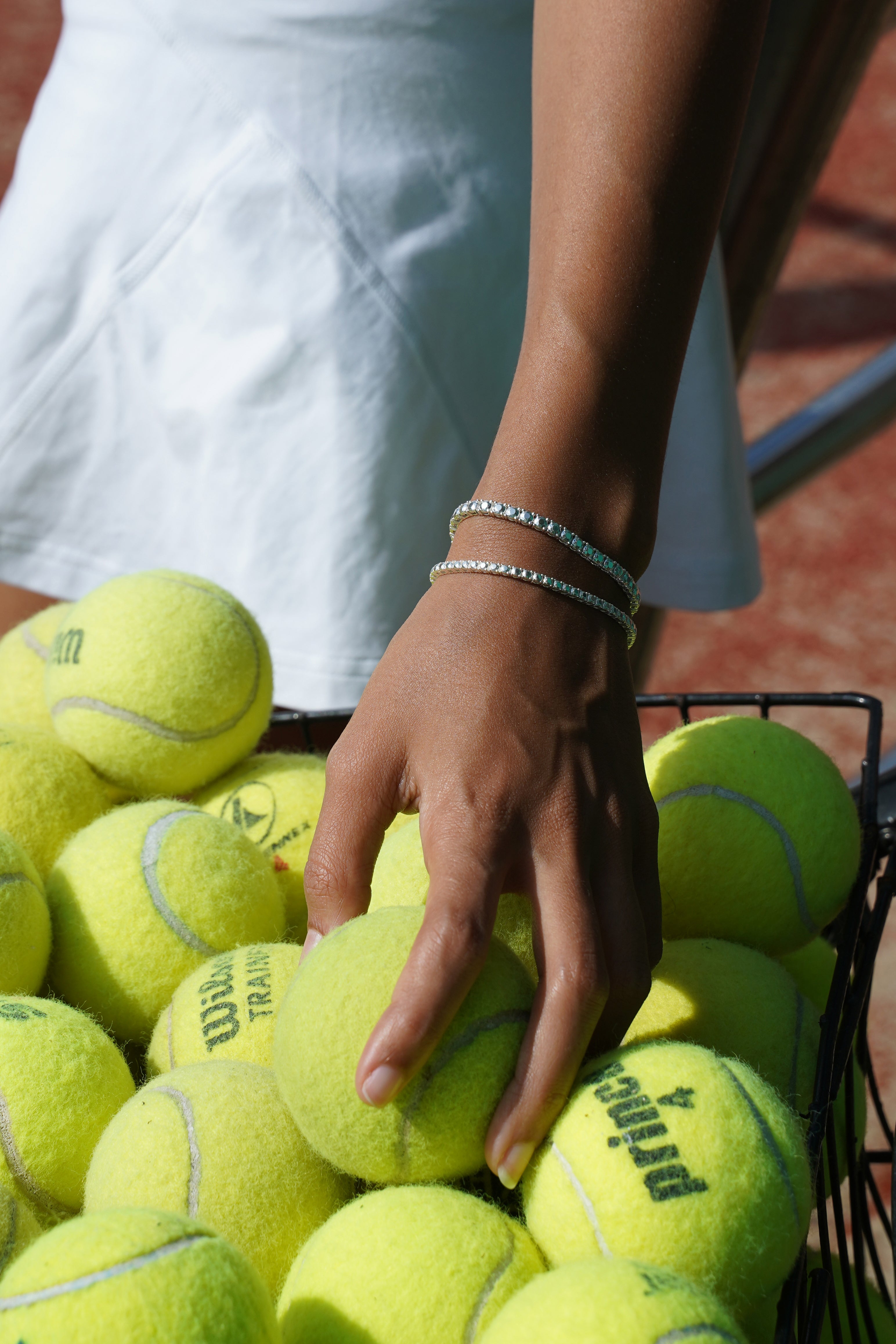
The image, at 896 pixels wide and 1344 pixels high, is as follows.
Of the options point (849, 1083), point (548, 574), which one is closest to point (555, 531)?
point (548, 574)

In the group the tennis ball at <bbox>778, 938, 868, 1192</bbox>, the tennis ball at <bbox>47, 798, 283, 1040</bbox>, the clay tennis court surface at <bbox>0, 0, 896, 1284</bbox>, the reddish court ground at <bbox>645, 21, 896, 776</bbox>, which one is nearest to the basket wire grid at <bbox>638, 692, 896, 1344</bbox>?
the tennis ball at <bbox>778, 938, 868, 1192</bbox>

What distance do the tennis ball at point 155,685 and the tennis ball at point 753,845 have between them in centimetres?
44

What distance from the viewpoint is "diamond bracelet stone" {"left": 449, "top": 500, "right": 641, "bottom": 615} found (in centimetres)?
83

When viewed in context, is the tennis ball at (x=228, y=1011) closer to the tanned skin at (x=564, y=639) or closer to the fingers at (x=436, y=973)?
the tanned skin at (x=564, y=639)

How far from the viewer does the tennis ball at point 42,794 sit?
110cm

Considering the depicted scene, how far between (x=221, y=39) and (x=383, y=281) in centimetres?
36

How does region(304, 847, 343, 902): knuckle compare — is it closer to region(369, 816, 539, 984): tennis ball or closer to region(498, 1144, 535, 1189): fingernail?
region(369, 816, 539, 984): tennis ball

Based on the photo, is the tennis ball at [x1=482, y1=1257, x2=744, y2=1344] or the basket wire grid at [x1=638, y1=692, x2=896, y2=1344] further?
the basket wire grid at [x1=638, y1=692, x2=896, y2=1344]

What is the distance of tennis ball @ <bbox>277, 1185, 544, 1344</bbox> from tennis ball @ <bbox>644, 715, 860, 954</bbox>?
1.06 ft

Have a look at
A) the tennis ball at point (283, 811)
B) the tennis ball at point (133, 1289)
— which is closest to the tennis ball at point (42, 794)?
the tennis ball at point (283, 811)

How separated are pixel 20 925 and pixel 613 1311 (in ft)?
1.85

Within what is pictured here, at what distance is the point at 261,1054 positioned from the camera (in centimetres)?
91

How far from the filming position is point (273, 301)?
5.00 ft

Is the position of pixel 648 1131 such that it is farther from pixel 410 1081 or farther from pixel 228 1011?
pixel 228 1011
